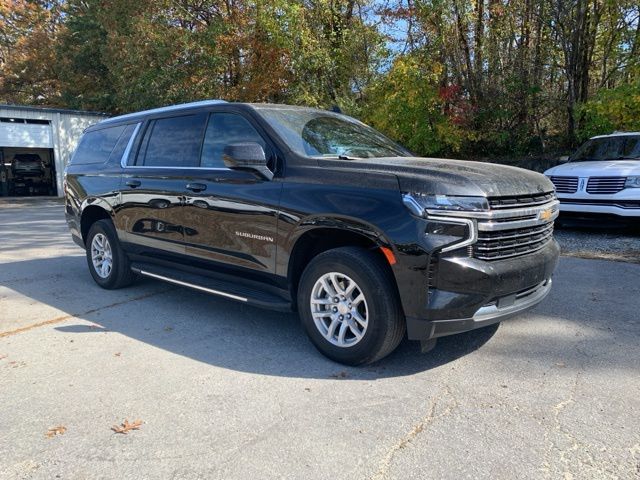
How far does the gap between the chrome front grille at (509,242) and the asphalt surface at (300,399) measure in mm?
824

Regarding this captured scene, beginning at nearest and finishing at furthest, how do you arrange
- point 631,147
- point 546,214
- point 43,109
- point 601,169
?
point 546,214, point 601,169, point 631,147, point 43,109

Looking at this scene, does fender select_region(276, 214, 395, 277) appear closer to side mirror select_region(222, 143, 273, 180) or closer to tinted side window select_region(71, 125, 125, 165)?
side mirror select_region(222, 143, 273, 180)

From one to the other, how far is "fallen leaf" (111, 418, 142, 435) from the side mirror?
205 cm

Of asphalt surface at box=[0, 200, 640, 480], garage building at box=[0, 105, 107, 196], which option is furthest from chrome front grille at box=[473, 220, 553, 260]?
garage building at box=[0, 105, 107, 196]

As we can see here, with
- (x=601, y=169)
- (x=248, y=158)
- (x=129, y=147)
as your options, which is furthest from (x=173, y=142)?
(x=601, y=169)

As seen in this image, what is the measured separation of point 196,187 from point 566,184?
6857mm

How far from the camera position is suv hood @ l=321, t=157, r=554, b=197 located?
11.2 ft

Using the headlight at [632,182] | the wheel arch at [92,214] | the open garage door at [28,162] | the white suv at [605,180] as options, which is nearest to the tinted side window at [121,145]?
the wheel arch at [92,214]

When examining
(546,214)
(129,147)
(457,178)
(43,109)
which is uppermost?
(43,109)

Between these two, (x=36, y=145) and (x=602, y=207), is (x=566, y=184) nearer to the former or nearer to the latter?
(x=602, y=207)

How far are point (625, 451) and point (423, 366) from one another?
4.62 ft

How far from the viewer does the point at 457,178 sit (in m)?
3.47

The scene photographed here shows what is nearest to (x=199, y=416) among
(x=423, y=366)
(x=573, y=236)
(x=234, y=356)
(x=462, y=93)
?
(x=234, y=356)

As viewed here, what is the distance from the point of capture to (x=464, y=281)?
11.0 feet
